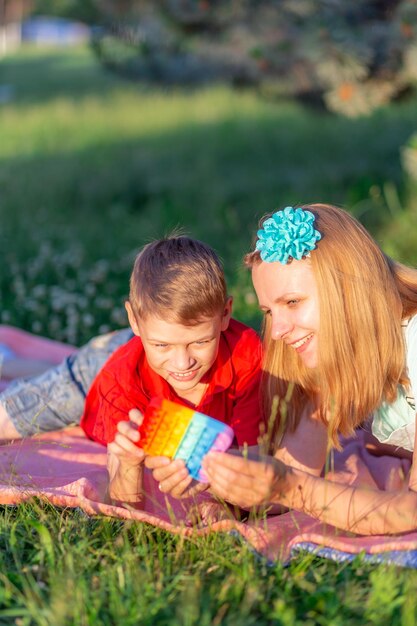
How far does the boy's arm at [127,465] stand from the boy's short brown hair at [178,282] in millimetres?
401

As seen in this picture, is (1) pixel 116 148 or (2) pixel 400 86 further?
(1) pixel 116 148

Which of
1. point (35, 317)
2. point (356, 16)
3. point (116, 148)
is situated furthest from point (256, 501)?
point (116, 148)

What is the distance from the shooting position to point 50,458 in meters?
3.57

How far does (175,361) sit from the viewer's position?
2943mm

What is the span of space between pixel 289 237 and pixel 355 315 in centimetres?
32

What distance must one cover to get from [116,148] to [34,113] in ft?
13.0

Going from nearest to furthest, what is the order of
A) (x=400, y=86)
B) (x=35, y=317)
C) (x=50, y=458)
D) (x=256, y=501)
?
(x=256, y=501) → (x=50, y=458) → (x=35, y=317) → (x=400, y=86)

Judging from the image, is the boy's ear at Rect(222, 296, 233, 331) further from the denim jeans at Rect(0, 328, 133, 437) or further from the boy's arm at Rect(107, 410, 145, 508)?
the denim jeans at Rect(0, 328, 133, 437)

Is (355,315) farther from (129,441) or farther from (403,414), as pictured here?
(129,441)

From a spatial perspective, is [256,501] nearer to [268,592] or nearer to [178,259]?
[268,592]

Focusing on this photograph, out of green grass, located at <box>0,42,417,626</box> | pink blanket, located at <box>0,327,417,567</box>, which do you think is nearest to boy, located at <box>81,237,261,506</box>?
pink blanket, located at <box>0,327,417,567</box>

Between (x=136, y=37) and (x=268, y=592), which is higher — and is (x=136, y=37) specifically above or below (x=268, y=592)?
above

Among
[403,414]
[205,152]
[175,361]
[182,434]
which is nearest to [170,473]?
[182,434]

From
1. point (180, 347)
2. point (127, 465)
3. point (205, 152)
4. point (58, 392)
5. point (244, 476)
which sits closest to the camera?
point (244, 476)
